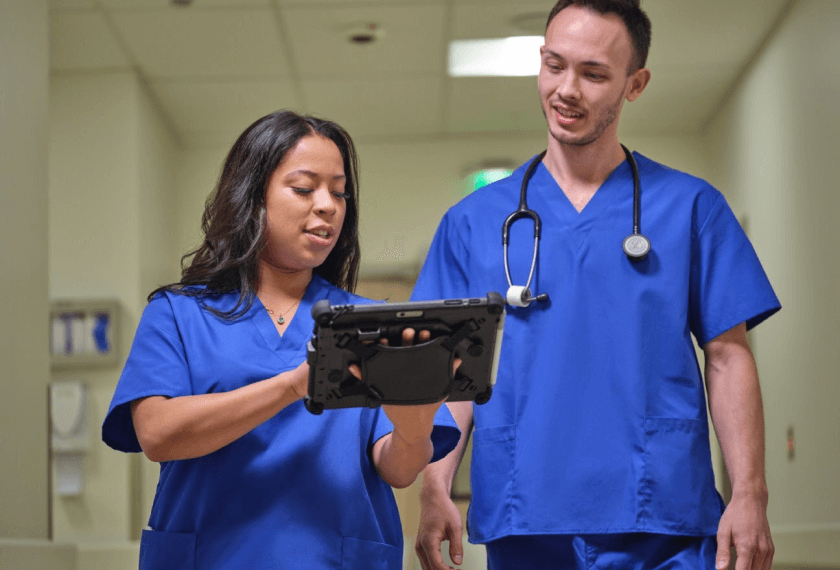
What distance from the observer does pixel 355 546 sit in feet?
3.74

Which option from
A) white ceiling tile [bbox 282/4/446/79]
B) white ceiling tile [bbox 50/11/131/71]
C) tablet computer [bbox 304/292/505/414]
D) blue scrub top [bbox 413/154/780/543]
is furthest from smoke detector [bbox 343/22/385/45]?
tablet computer [bbox 304/292/505/414]

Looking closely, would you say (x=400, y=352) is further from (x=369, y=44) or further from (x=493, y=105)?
(x=493, y=105)

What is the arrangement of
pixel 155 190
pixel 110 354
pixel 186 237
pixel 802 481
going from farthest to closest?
pixel 186 237
pixel 155 190
pixel 110 354
pixel 802 481

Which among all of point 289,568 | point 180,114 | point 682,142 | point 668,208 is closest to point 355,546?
point 289,568

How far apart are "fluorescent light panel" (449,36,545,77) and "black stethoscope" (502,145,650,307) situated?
2.35 m

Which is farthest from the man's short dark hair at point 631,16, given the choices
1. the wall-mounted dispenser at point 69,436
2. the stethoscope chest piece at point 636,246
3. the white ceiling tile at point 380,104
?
the wall-mounted dispenser at point 69,436

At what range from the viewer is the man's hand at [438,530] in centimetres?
138

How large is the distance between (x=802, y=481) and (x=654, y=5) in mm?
1654

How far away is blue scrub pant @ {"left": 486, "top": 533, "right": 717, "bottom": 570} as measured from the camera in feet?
4.31

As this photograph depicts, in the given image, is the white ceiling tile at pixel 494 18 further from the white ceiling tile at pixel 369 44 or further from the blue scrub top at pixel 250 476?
the blue scrub top at pixel 250 476

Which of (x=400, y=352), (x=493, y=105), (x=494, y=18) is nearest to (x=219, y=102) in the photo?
(x=493, y=105)

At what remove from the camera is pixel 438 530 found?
4.54ft

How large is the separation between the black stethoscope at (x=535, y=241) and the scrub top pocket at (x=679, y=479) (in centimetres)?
23

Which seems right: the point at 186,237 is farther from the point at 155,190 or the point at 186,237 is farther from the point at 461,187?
the point at 461,187
